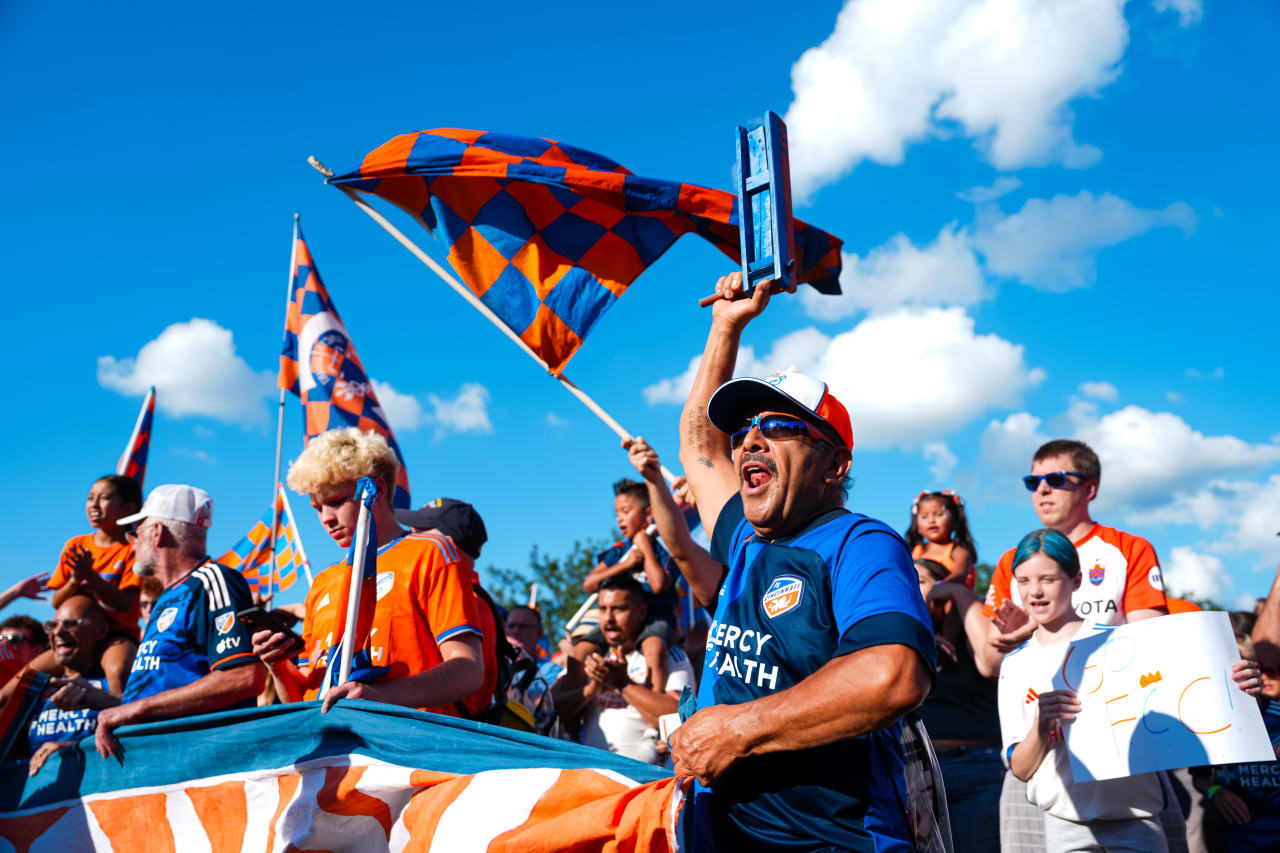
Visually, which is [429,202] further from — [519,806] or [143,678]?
[519,806]

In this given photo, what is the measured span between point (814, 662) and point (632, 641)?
4282mm

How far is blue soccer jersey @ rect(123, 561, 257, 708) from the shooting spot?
13.4ft

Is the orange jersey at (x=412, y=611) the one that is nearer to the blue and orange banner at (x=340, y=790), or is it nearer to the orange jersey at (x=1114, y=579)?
the blue and orange banner at (x=340, y=790)

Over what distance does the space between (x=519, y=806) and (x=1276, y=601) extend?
355 centimetres

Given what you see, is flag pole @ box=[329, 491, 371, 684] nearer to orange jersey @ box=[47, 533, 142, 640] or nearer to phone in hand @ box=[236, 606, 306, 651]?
phone in hand @ box=[236, 606, 306, 651]

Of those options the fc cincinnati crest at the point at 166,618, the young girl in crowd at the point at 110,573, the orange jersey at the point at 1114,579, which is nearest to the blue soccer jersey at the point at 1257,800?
the orange jersey at the point at 1114,579

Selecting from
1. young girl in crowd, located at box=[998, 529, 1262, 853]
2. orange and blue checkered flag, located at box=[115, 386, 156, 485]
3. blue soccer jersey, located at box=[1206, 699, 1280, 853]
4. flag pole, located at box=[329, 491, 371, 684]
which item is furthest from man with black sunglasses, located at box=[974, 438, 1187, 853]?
orange and blue checkered flag, located at box=[115, 386, 156, 485]

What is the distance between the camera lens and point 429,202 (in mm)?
5562

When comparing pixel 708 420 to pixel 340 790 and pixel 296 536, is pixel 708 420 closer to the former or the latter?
pixel 340 790

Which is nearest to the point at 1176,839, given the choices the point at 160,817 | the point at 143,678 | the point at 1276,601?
the point at 1276,601

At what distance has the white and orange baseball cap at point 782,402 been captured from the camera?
234 cm

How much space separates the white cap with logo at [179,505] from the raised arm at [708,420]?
8.65 feet

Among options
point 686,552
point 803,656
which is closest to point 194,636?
point 686,552

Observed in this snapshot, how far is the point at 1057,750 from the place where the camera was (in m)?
3.67
